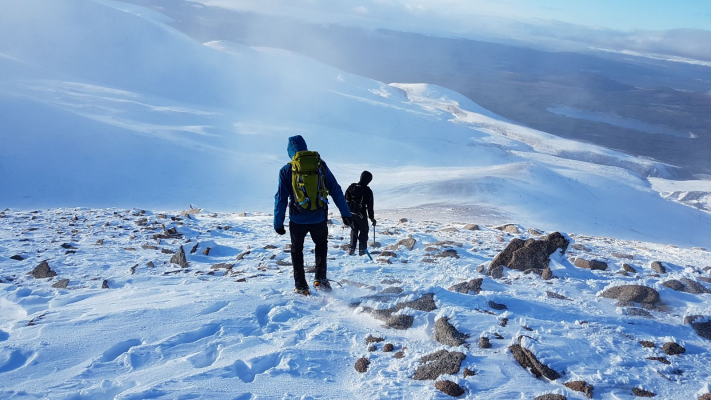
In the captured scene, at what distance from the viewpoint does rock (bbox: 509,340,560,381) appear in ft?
12.2

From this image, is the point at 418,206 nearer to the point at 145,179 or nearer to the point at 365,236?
the point at 365,236

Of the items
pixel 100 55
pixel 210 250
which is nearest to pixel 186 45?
pixel 100 55

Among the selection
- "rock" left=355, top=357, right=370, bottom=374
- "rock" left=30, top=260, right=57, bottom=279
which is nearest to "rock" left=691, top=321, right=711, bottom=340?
"rock" left=355, top=357, right=370, bottom=374

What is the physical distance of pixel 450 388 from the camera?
3502 millimetres

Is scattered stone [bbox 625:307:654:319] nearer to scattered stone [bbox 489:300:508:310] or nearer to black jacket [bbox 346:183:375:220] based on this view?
scattered stone [bbox 489:300:508:310]

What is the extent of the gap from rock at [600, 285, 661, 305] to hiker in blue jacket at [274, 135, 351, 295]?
336 centimetres

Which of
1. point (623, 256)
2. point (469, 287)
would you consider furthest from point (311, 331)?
point (623, 256)

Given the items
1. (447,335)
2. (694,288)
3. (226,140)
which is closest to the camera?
(447,335)

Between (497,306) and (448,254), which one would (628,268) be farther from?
(497,306)

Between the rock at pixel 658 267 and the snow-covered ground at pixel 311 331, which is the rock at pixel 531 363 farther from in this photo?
the rock at pixel 658 267

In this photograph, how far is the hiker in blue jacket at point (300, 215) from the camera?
478 centimetres

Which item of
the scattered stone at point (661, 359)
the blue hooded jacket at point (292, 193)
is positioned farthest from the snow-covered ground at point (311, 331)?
the blue hooded jacket at point (292, 193)

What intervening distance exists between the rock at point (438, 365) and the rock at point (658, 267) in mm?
4705

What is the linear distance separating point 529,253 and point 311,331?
376 centimetres
